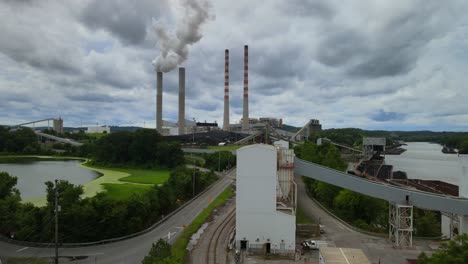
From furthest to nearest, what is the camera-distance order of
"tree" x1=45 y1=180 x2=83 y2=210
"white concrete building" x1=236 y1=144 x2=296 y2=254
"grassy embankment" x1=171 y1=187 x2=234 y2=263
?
"tree" x1=45 y1=180 x2=83 y2=210 < "white concrete building" x1=236 y1=144 x2=296 y2=254 < "grassy embankment" x1=171 y1=187 x2=234 y2=263

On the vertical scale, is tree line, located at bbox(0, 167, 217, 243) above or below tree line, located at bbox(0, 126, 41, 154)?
below

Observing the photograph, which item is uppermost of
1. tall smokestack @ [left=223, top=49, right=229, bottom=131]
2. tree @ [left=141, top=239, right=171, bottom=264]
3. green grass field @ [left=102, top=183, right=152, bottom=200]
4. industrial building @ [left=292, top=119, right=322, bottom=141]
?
tall smokestack @ [left=223, top=49, right=229, bottom=131]

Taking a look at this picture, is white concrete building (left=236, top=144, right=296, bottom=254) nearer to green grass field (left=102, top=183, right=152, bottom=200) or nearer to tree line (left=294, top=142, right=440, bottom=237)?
tree line (left=294, top=142, right=440, bottom=237)

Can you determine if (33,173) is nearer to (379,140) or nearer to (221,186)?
(221,186)

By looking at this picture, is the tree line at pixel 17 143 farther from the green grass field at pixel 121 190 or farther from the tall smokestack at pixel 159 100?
the green grass field at pixel 121 190

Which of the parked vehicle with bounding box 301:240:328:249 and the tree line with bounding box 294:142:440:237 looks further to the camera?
the tree line with bounding box 294:142:440:237

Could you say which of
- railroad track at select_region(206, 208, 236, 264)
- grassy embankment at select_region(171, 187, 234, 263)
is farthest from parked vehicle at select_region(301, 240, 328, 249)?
grassy embankment at select_region(171, 187, 234, 263)

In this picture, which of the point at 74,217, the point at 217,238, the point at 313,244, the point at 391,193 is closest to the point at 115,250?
the point at 74,217
